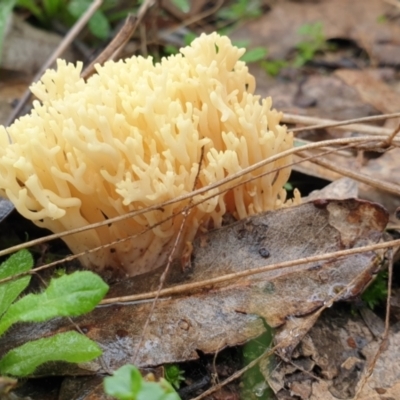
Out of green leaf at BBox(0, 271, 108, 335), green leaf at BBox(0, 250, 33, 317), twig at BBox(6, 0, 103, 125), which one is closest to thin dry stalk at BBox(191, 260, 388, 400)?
green leaf at BBox(0, 271, 108, 335)

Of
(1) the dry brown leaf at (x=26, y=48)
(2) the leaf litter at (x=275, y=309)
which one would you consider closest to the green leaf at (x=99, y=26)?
(1) the dry brown leaf at (x=26, y=48)

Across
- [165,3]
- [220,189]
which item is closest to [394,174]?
[220,189]

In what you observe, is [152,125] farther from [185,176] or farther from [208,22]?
[208,22]

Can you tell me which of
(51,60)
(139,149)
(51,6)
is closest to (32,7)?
(51,6)

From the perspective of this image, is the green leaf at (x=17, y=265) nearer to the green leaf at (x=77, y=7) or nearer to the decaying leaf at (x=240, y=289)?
the decaying leaf at (x=240, y=289)

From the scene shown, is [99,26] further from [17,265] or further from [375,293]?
[375,293]

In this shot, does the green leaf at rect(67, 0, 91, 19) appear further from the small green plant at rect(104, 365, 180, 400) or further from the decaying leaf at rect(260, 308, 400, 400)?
the small green plant at rect(104, 365, 180, 400)
